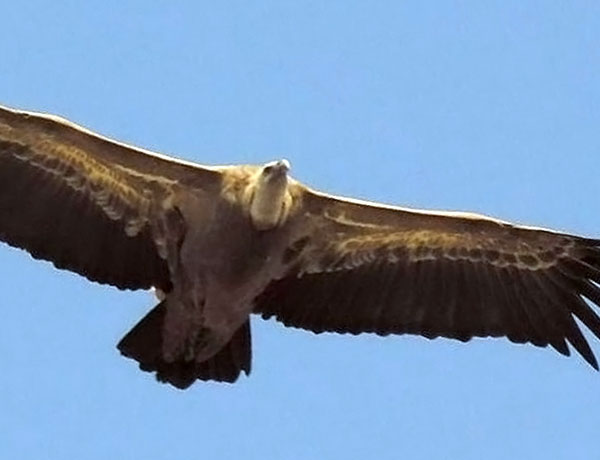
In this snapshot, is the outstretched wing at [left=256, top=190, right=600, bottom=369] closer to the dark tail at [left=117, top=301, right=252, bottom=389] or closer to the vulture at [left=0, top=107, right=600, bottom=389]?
the vulture at [left=0, top=107, right=600, bottom=389]

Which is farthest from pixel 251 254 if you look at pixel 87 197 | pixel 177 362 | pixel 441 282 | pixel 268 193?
pixel 441 282

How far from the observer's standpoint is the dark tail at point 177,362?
43.8 feet

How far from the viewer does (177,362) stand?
44.0ft

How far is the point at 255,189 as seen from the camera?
12.6 metres

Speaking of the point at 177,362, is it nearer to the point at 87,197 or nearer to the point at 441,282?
the point at 87,197

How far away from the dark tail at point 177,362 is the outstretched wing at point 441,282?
350 millimetres

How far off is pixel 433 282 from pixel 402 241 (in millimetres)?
456

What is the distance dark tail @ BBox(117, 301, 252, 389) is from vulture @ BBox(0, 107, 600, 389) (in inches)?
0.4

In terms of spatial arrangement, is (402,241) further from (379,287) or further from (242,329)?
(242,329)

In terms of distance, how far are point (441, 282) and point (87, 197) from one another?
9.25 feet

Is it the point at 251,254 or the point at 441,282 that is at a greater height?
the point at 441,282

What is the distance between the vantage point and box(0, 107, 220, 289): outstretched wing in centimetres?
1282

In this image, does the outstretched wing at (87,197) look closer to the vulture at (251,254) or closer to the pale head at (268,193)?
the vulture at (251,254)

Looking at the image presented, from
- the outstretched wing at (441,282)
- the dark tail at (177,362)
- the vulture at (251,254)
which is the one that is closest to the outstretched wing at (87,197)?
the vulture at (251,254)
